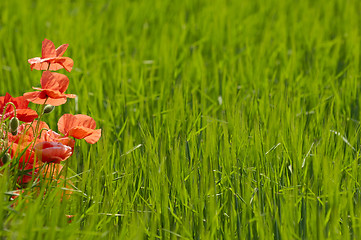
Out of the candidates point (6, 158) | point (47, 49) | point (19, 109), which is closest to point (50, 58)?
point (47, 49)

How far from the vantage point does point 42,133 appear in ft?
4.26

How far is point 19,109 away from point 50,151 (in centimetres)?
21

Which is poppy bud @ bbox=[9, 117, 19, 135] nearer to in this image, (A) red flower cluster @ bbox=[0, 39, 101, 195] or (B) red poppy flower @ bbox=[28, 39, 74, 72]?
(A) red flower cluster @ bbox=[0, 39, 101, 195]

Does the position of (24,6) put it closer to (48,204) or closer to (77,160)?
(77,160)

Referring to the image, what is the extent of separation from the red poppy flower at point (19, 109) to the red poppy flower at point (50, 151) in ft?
0.49

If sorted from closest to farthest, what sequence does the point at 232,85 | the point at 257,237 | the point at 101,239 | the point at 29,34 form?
the point at 101,239 < the point at 257,237 < the point at 232,85 < the point at 29,34

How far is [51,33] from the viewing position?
2711 mm

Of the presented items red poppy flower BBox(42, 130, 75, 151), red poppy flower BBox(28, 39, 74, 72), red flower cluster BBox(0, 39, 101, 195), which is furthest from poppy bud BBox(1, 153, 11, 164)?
red poppy flower BBox(28, 39, 74, 72)

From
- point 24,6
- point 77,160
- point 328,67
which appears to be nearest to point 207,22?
point 328,67

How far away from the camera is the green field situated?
48.4 inches

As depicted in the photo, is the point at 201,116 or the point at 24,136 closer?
the point at 24,136

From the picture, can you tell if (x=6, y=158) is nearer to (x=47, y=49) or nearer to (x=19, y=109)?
(x=19, y=109)

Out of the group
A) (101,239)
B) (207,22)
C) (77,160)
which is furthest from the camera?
(207,22)

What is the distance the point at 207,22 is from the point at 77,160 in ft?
5.30
